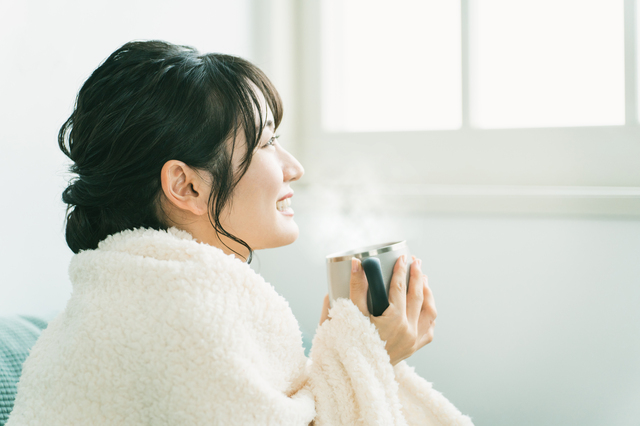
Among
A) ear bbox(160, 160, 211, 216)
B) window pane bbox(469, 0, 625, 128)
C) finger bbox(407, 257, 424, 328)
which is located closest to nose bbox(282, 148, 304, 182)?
ear bbox(160, 160, 211, 216)

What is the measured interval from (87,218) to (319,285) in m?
0.91

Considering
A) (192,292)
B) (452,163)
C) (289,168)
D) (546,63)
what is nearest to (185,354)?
(192,292)

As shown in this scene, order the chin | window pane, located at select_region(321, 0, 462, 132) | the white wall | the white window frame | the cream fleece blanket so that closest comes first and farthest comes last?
the cream fleece blanket, the chin, the white wall, the white window frame, window pane, located at select_region(321, 0, 462, 132)

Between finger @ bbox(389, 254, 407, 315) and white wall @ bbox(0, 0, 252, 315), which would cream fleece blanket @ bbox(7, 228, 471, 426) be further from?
white wall @ bbox(0, 0, 252, 315)

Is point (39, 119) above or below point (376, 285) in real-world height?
above

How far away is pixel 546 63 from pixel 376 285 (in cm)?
105

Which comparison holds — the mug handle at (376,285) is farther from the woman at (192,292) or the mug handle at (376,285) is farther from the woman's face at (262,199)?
the woman's face at (262,199)

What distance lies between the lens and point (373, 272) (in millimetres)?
722

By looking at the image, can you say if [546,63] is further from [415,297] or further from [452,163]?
[415,297]

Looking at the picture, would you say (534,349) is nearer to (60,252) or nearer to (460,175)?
(460,175)

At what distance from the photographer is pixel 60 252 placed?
1103mm

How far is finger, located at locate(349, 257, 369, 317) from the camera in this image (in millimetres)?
734

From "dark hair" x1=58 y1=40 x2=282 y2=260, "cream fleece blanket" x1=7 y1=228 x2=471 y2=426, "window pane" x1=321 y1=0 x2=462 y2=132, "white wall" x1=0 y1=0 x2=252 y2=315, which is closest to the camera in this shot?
"cream fleece blanket" x1=7 y1=228 x2=471 y2=426

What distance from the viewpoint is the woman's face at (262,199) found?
30.7 inches
